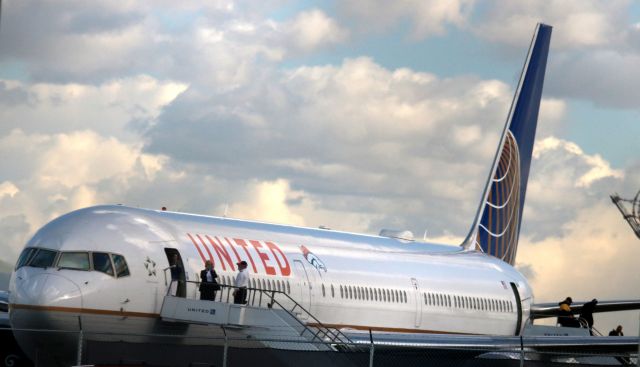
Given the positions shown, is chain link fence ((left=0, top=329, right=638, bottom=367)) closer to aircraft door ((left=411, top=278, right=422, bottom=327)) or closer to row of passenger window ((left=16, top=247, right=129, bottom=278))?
row of passenger window ((left=16, top=247, right=129, bottom=278))

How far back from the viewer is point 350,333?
30.7 metres

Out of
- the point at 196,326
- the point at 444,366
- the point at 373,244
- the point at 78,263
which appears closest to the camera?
the point at 78,263

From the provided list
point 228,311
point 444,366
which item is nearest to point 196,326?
point 228,311

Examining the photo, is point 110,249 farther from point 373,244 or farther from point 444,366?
point 373,244

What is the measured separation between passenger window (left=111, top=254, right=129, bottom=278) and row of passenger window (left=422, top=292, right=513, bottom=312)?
1206cm

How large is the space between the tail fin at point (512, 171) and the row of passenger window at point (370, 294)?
34.4ft

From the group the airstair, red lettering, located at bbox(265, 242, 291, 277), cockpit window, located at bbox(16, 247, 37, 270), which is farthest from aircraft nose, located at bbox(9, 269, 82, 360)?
red lettering, located at bbox(265, 242, 291, 277)

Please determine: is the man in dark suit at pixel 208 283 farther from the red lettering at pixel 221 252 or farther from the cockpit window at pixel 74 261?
the cockpit window at pixel 74 261

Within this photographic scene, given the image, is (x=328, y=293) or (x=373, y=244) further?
(x=373, y=244)

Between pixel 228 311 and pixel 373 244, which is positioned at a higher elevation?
pixel 373 244

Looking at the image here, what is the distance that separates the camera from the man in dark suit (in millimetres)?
26938

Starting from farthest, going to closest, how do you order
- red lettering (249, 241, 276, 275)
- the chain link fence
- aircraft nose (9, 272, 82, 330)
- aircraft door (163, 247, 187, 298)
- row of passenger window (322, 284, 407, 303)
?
1. row of passenger window (322, 284, 407, 303)
2. red lettering (249, 241, 276, 275)
3. aircraft door (163, 247, 187, 298)
4. aircraft nose (9, 272, 82, 330)
5. the chain link fence

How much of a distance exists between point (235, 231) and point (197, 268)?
121 inches

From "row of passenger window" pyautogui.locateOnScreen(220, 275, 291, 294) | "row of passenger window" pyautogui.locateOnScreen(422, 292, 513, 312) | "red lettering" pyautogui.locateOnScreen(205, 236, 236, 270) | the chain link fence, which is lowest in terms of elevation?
the chain link fence
